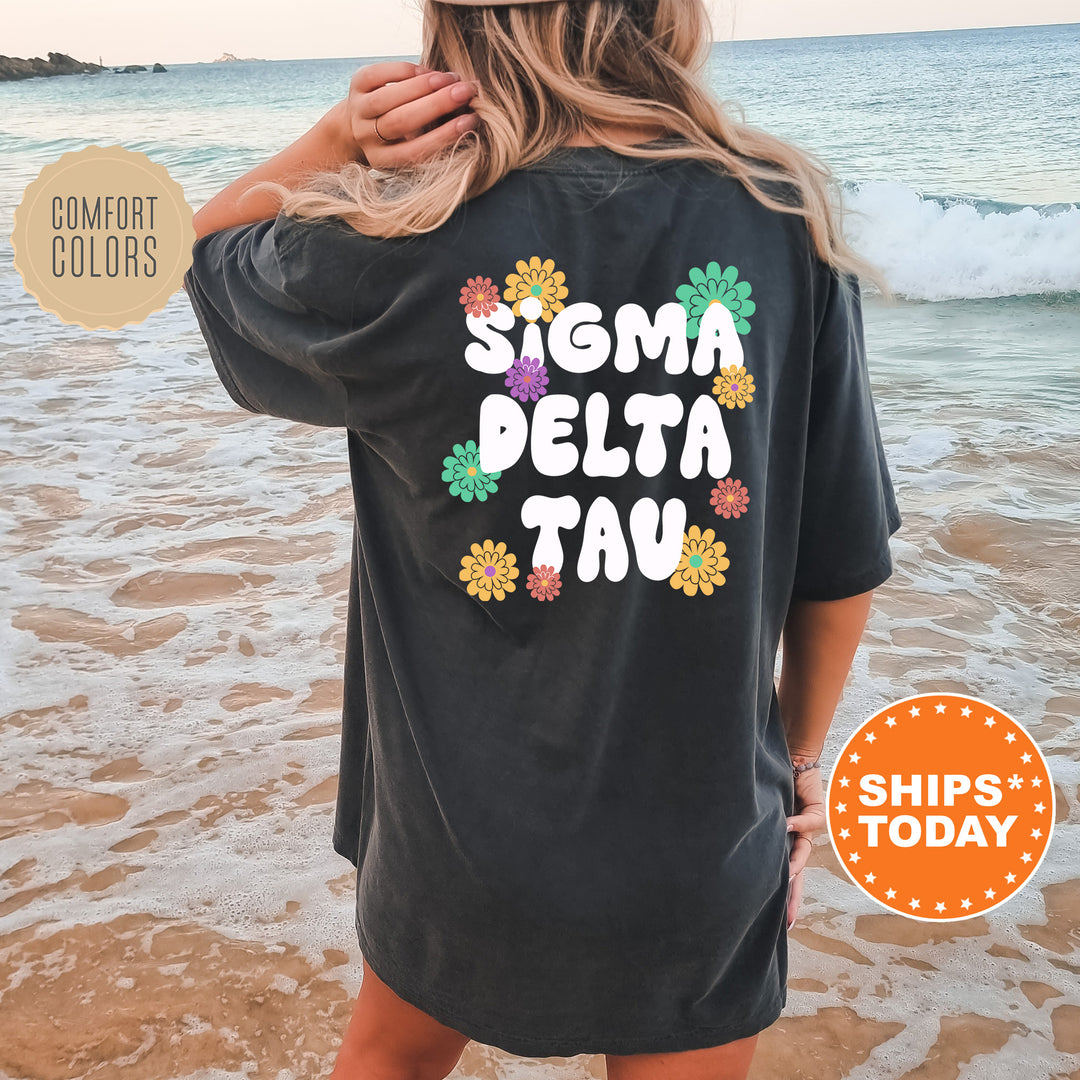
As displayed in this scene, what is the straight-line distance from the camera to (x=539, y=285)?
96cm

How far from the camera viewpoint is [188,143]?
23672mm

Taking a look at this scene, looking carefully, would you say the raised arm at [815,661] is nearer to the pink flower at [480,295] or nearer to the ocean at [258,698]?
the ocean at [258,698]

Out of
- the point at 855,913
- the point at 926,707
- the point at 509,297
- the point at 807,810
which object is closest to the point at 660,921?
the point at 807,810

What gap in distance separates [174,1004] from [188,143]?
2444cm

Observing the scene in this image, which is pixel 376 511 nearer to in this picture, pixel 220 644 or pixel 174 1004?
pixel 174 1004

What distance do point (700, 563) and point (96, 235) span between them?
1.90 m

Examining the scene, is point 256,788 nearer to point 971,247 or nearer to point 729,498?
point 729,498

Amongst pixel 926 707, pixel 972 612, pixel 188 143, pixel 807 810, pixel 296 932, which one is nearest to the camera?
pixel 807 810

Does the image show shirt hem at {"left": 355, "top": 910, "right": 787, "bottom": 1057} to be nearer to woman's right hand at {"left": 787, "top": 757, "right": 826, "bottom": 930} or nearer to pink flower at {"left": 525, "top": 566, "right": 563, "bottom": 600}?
woman's right hand at {"left": 787, "top": 757, "right": 826, "bottom": 930}

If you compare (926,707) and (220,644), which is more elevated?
(926,707)

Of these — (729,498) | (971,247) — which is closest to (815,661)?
(729,498)

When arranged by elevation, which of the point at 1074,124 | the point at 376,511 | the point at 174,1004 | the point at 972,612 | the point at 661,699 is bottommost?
the point at 174,1004

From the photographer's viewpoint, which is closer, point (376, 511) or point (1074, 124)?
point (376, 511)

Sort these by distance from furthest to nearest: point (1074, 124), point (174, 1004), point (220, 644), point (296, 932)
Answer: point (1074, 124) < point (220, 644) < point (296, 932) < point (174, 1004)
